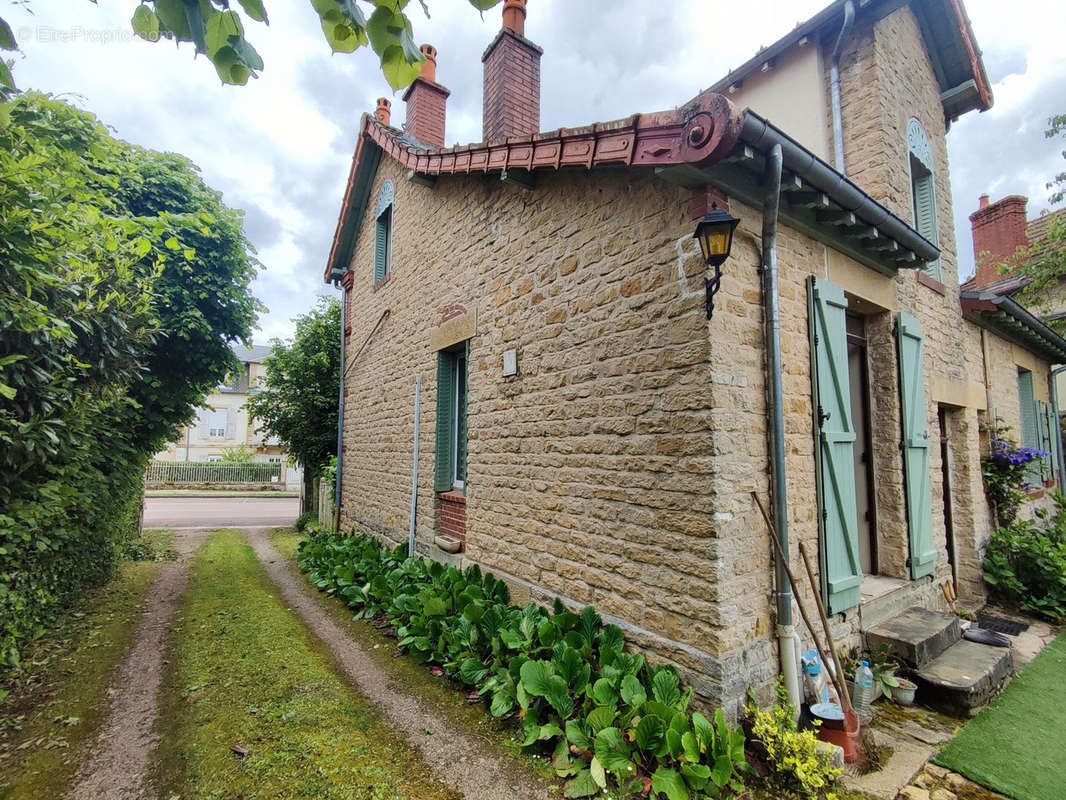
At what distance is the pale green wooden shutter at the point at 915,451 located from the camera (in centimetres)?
486

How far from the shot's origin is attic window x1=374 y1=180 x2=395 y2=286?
8836 millimetres

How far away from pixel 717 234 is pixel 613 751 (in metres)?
3.03

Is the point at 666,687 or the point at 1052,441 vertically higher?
the point at 1052,441

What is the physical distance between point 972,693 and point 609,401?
3.43 meters

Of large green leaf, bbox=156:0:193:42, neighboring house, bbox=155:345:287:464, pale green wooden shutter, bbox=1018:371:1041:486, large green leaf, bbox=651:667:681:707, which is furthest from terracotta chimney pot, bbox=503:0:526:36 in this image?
neighboring house, bbox=155:345:287:464

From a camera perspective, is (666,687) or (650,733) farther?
(666,687)

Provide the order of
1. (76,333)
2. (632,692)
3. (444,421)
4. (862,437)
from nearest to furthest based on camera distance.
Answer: (632,692) < (76,333) < (862,437) < (444,421)

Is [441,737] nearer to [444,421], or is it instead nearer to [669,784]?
[669,784]

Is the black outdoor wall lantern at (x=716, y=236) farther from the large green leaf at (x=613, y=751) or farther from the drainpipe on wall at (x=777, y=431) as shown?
the large green leaf at (x=613, y=751)

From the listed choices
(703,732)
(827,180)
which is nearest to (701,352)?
(827,180)

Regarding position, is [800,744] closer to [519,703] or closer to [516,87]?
[519,703]

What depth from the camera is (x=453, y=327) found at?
6.07 meters

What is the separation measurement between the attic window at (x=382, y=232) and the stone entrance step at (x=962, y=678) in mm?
8571

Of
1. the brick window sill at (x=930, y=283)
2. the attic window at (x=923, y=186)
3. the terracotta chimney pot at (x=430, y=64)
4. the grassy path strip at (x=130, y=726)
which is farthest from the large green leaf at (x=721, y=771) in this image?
the terracotta chimney pot at (x=430, y=64)
